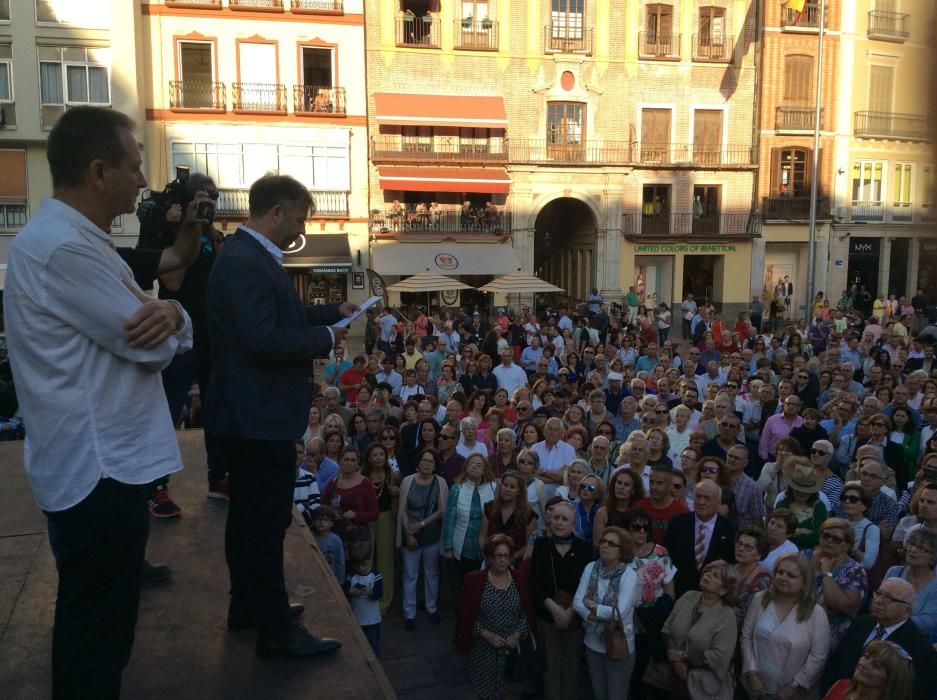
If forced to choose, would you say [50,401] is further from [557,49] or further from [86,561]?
[557,49]

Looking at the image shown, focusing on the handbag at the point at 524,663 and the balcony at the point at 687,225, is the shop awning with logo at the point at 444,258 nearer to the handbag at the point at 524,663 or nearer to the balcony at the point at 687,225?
the balcony at the point at 687,225

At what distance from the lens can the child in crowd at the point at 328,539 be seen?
5.82 m

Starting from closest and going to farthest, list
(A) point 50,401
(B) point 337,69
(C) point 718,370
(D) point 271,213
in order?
(A) point 50,401, (D) point 271,213, (C) point 718,370, (B) point 337,69

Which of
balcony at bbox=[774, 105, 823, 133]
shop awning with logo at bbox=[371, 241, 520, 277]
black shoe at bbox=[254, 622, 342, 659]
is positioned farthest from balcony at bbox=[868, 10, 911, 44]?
balcony at bbox=[774, 105, 823, 133]

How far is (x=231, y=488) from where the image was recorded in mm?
2807

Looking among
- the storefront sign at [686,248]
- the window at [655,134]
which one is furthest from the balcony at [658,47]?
the storefront sign at [686,248]

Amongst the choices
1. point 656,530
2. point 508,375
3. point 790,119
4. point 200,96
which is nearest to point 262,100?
point 200,96

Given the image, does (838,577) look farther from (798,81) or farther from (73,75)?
(798,81)

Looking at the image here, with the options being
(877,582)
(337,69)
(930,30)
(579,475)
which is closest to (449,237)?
(337,69)

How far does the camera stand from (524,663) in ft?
19.0

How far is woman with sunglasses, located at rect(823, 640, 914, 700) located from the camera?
11.8ft

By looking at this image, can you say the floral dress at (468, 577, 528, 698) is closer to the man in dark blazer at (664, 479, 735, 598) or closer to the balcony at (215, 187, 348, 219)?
the man in dark blazer at (664, 479, 735, 598)

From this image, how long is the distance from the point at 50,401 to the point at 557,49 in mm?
26875

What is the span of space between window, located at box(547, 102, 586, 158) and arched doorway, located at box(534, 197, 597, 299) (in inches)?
86.4
